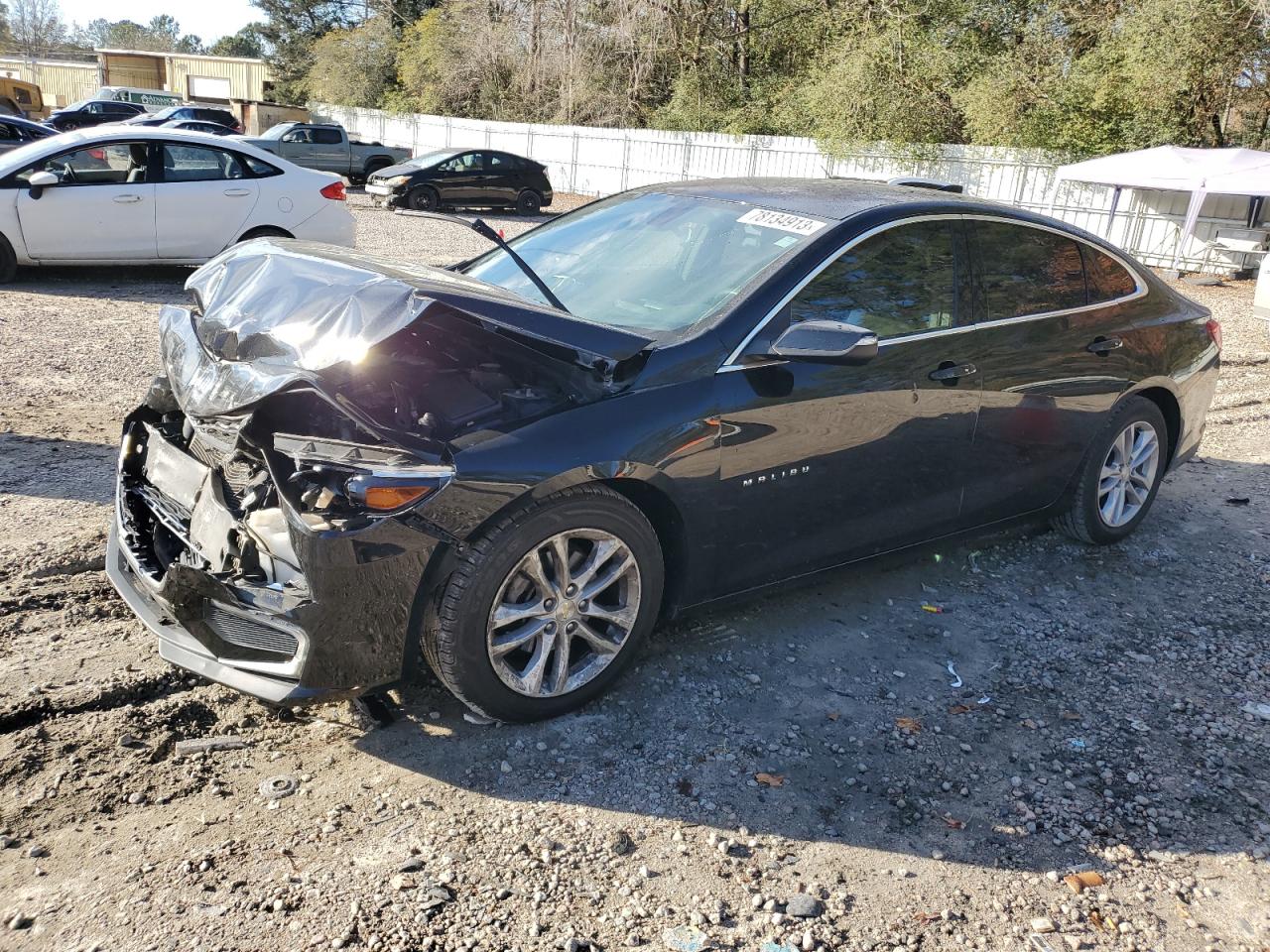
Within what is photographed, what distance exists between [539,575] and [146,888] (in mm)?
1401

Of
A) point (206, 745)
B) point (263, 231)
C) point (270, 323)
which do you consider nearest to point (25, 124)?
point (263, 231)

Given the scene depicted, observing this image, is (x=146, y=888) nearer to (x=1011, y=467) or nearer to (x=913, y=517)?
(x=913, y=517)

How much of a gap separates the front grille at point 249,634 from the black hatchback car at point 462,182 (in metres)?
19.6

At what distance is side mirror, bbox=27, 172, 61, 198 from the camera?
1007 centimetres

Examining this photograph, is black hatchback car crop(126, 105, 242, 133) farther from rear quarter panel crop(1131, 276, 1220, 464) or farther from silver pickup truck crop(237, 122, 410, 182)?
rear quarter panel crop(1131, 276, 1220, 464)

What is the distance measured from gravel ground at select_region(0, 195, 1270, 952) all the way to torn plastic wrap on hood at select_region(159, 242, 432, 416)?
A: 3.60 feet

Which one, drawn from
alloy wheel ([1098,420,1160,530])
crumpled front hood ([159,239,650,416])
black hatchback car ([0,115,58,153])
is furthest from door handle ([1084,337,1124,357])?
black hatchback car ([0,115,58,153])

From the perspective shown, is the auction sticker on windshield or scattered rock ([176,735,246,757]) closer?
scattered rock ([176,735,246,757])

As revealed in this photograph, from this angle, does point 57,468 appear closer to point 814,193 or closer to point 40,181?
point 814,193

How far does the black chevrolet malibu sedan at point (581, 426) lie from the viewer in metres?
3.12

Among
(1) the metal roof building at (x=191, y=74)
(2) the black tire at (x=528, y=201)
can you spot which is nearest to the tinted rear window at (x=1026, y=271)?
(2) the black tire at (x=528, y=201)

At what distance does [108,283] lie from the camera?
11.2 m

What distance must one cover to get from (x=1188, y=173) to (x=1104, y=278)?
15.8m

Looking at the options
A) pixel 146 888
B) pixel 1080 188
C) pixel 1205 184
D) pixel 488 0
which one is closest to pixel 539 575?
pixel 146 888
